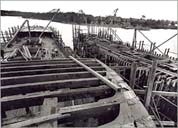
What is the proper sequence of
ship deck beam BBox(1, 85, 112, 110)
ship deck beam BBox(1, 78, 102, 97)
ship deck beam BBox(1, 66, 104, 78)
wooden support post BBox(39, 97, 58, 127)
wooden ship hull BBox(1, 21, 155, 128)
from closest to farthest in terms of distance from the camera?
wooden support post BBox(39, 97, 58, 127)
wooden ship hull BBox(1, 21, 155, 128)
ship deck beam BBox(1, 85, 112, 110)
ship deck beam BBox(1, 78, 102, 97)
ship deck beam BBox(1, 66, 104, 78)

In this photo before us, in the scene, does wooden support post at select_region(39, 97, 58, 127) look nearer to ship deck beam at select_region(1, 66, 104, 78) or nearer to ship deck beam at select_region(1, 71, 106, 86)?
ship deck beam at select_region(1, 71, 106, 86)

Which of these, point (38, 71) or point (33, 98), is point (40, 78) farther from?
point (33, 98)

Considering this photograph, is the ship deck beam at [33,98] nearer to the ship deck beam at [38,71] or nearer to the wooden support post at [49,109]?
the wooden support post at [49,109]

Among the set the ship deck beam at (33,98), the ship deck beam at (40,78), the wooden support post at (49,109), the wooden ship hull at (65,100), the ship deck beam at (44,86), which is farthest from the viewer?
the ship deck beam at (40,78)

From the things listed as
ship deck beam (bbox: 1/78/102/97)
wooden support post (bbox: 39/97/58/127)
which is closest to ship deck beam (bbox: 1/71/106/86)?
ship deck beam (bbox: 1/78/102/97)

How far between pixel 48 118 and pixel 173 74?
20.6 feet

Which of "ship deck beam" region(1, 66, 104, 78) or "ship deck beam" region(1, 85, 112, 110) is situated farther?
"ship deck beam" region(1, 66, 104, 78)

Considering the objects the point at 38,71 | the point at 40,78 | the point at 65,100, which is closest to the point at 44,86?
the point at 40,78

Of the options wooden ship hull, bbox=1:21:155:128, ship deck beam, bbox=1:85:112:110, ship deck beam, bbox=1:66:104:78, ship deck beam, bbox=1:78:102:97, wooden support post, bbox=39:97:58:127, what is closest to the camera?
wooden support post, bbox=39:97:58:127

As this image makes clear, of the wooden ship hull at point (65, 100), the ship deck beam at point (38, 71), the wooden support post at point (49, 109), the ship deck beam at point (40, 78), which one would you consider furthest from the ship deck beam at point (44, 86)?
the ship deck beam at point (38, 71)

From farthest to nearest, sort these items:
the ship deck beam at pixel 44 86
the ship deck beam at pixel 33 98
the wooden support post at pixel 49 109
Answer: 1. the ship deck beam at pixel 44 86
2. the ship deck beam at pixel 33 98
3. the wooden support post at pixel 49 109

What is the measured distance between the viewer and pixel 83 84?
2.97 meters

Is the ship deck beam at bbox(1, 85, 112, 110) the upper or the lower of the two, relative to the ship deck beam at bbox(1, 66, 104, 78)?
lower

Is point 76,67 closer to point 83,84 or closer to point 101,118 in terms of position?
point 83,84
